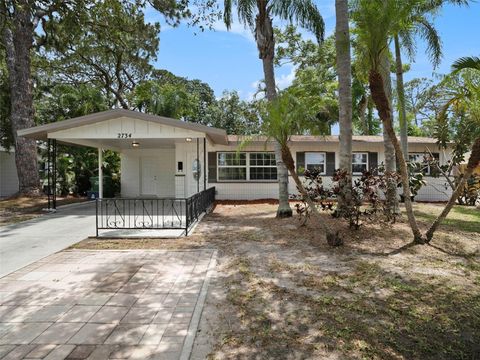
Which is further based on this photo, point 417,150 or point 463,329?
point 417,150

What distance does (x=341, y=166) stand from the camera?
28.4 feet

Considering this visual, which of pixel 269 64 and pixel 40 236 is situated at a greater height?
pixel 269 64

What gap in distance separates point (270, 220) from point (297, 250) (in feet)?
11.8

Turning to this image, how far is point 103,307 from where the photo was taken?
4191 mm

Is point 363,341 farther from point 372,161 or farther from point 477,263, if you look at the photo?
point 372,161

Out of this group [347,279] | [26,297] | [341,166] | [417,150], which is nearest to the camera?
[26,297]

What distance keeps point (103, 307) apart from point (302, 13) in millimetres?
10554

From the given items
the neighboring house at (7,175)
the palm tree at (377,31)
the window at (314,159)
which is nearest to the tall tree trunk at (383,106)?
the palm tree at (377,31)

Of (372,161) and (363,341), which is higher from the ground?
(372,161)

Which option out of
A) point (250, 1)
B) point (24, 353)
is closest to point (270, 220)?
point (250, 1)

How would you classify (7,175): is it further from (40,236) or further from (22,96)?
(40,236)

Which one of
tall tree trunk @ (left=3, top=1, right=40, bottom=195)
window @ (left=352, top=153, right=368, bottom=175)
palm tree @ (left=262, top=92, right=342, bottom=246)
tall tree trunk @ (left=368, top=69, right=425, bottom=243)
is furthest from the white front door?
tall tree trunk @ (left=368, top=69, right=425, bottom=243)

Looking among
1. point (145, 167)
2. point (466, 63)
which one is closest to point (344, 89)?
point (466, 63)

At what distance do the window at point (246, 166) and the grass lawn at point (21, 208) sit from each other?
7.27 meters
